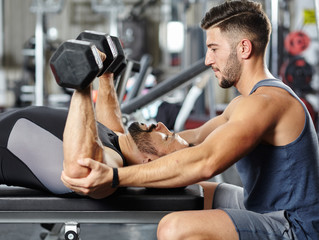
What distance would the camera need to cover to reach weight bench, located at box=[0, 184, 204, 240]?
149cm

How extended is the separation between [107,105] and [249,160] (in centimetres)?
72

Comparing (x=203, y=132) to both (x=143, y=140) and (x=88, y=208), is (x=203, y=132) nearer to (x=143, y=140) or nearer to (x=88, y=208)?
(x=143, y=140)

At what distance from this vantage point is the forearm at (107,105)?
1.97 metres

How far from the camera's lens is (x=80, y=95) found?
135cm

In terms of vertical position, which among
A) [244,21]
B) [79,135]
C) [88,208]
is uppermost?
[244,21]

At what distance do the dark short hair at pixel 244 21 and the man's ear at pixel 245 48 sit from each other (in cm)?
2

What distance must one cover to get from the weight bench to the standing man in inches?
4.9

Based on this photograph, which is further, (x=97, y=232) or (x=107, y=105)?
(x=97, y=232)

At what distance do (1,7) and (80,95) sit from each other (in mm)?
7106

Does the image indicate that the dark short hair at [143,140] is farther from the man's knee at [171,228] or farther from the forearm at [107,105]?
the man's knee at [171,228]

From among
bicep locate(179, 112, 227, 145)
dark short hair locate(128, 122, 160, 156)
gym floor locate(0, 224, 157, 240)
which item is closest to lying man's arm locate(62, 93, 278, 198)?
dark short hair locate(128, 122, 160, 156)

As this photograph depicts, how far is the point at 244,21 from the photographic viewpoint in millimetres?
1545

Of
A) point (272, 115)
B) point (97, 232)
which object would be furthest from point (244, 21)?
point (97, 232)

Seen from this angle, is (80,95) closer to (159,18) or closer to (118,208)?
(118,208)
